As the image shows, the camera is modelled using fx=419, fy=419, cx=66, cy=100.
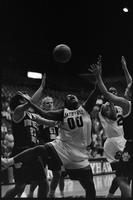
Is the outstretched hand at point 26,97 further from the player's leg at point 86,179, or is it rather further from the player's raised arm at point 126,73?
the player's raised arm at point 126,73

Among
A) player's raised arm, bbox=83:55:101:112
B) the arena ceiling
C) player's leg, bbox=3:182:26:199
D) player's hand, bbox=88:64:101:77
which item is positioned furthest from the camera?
the arena ceiling

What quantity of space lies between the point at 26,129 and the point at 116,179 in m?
1.24

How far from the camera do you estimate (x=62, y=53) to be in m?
5.10

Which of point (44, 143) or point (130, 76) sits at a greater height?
point (130, 76)

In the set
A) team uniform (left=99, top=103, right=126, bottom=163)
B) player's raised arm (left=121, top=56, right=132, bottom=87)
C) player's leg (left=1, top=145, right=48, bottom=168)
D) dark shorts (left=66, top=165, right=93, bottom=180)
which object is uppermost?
player's raised arm (left=121, top=56, right=132, bottom=87)

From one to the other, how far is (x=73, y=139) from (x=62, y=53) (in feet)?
3.45

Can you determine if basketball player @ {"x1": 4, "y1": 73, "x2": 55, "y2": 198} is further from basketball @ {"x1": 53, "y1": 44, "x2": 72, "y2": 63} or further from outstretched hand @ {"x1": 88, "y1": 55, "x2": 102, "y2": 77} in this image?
outstretched hand @ {"x1": 88, "y1": 55, "x2": 102, "y2": 77}

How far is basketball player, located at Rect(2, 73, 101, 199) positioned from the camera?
16.5 feet

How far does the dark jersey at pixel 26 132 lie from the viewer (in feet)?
16.6

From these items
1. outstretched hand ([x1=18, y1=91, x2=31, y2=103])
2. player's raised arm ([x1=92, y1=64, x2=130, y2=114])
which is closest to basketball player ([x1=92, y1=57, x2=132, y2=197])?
player's raised arm ([x1=92, y1=64, x2=130, y2=114])

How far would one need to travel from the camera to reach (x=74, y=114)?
5.05 m

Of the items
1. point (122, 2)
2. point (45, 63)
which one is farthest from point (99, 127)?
point (122, 2)

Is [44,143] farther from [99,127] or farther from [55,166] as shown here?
[99,127]

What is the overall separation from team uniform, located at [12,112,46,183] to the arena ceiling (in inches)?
29.0
